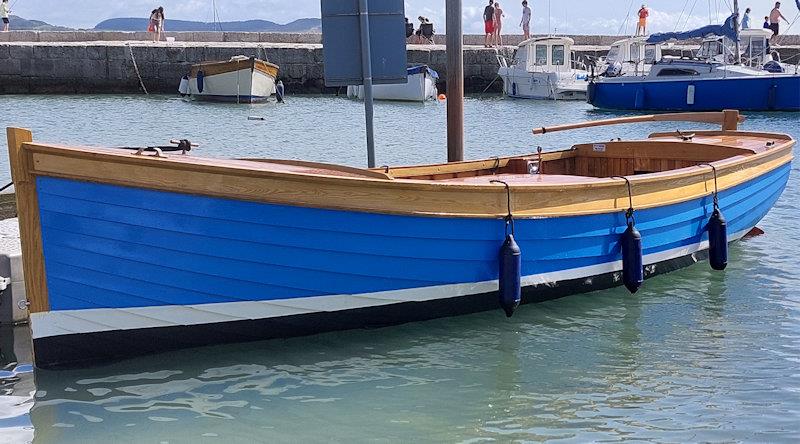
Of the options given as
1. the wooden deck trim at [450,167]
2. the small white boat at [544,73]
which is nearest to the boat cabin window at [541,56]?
the small white boat at [544,73]

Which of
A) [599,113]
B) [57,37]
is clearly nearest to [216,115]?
[599,113]

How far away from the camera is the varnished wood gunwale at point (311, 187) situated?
21.0 feet

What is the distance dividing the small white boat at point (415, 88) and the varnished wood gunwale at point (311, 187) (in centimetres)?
2636

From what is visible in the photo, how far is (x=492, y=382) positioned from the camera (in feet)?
22.5

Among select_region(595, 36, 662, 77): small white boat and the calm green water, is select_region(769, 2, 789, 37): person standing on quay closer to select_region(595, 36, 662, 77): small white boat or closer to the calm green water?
select_region(595, 36, 662, 77): small white boat

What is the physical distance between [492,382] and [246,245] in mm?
1789

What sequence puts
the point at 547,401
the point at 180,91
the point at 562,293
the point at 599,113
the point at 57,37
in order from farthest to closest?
the point at 57,37 → the point at 180,91 → the point at 599,113 → the point at 562,293 → the point at 547,401

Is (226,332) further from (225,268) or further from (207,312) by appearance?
(225,268)

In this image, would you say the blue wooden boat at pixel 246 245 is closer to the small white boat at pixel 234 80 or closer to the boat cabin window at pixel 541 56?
the small white boat at pixel 234 80

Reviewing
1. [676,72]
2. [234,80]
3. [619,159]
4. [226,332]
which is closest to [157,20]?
[234,80]

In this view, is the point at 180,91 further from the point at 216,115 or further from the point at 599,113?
the point at 599,113

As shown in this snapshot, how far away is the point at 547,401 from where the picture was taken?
21.4 ft

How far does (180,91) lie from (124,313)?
28.5m

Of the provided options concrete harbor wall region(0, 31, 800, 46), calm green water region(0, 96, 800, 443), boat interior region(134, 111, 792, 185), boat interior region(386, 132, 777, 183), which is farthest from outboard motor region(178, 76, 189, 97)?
calm green water region(0, 96, 800, 443)
